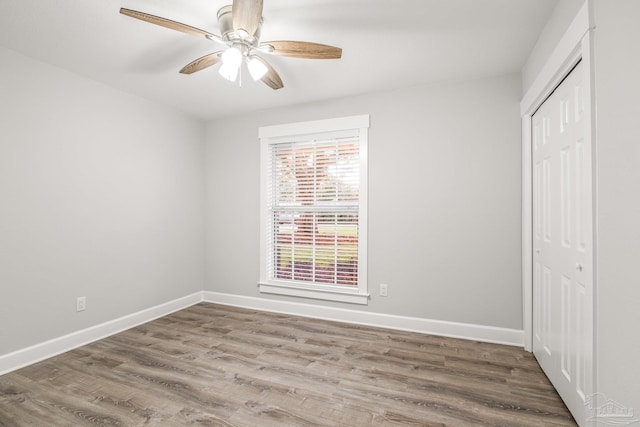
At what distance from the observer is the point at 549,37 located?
6.74 ft

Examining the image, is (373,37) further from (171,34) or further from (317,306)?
(317,306)

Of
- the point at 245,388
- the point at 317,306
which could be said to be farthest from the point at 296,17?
the point at 317,306

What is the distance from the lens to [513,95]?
2.81 m

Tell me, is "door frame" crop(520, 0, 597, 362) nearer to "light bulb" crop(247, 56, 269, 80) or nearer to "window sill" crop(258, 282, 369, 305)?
"window sill" crop(258, 282, 369, 305)

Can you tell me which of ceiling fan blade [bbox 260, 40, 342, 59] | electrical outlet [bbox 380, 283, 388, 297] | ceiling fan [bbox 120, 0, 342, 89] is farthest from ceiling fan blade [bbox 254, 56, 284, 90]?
electrical outlet [bbox 380, 283, 388, 297]

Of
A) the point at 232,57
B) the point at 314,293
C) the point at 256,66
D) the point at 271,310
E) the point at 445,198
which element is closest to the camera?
the point at 232,57

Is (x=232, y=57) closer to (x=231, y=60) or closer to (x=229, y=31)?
(x=231, y=60)

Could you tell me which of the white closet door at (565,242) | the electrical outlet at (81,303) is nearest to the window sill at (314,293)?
the white closet door at (565,242)

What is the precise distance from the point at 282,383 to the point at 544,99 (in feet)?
9.26

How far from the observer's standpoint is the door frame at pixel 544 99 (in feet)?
4.72

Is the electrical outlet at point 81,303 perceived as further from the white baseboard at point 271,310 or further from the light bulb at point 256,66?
the light bulb at point 256,66

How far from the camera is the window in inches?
135

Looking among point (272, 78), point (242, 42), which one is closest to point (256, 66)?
point (242, 42)

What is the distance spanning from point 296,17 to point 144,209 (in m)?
2.64
